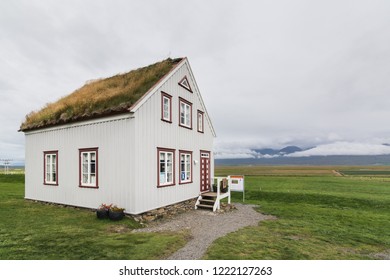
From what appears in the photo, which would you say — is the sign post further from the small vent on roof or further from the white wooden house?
the small vent on roof

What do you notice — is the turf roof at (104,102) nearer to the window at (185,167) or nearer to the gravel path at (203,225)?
the window at (185,167)

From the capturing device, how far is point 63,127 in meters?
14.3

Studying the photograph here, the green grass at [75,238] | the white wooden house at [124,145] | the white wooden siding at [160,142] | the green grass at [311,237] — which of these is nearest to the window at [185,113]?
the white wooden house at [124,145]

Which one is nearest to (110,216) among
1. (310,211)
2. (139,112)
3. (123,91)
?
(139,112)

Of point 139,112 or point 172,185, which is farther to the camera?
point 172,185

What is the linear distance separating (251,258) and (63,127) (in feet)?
43.4

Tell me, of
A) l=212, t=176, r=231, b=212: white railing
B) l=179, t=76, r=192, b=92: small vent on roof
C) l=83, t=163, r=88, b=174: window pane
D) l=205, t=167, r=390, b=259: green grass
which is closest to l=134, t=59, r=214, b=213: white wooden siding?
l=179, t=76, r=192, b=92: small vent on roof

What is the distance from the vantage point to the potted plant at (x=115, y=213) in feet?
36.2

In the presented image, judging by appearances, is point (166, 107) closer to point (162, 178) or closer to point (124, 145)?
point (124, 145)

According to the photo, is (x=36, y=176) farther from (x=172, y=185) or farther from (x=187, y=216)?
(x=187, y=216)

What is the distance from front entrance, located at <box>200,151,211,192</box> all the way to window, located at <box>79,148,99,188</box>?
26.6 ft

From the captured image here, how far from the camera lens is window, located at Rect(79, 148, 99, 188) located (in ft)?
42.0

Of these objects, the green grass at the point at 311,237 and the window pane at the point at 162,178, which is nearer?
the green grass at the point at 311,237

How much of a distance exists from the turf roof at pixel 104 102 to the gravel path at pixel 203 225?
20.5ft
